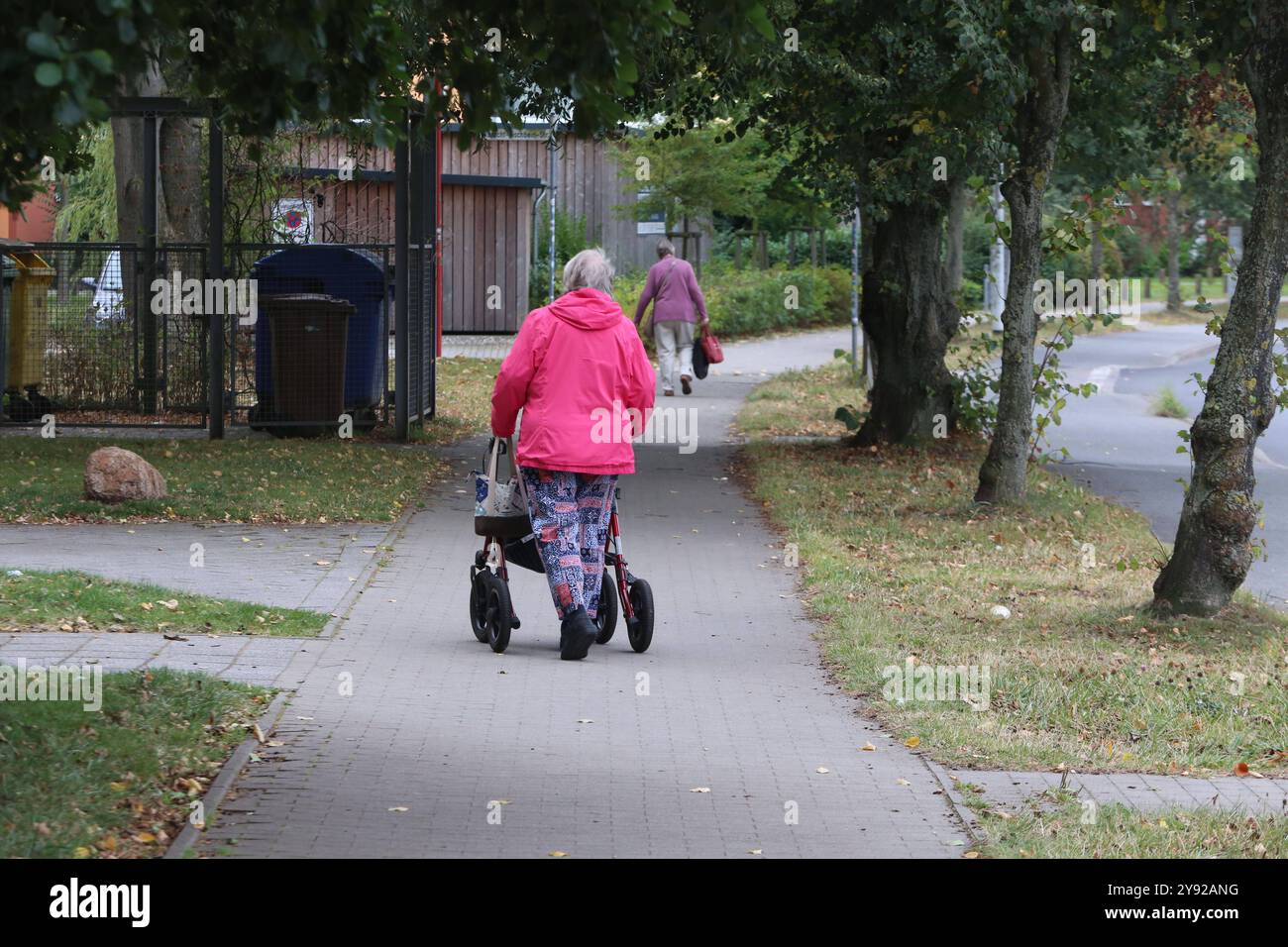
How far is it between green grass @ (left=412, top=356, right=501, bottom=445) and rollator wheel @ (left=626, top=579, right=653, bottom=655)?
5.68 m

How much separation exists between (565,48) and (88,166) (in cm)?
279

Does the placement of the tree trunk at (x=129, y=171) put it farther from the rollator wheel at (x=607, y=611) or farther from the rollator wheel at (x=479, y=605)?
the rollator wheel at (x=607, y=611)

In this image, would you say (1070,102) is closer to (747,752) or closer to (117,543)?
(117,543)

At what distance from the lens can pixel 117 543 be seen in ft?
34.9

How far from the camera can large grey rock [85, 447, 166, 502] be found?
11836 millimetres

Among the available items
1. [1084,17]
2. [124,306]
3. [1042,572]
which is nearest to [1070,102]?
[1084,17]

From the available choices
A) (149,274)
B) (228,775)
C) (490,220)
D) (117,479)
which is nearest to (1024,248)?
(117,479)

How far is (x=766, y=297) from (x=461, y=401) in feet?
54.9

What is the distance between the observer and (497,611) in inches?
318

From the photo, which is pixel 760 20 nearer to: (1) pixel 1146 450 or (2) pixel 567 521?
(2) pixel 567 521

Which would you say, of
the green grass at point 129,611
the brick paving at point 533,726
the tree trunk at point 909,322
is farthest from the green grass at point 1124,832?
the tree trunk at point 909,322

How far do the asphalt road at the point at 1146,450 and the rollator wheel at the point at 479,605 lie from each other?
4.23 metres
